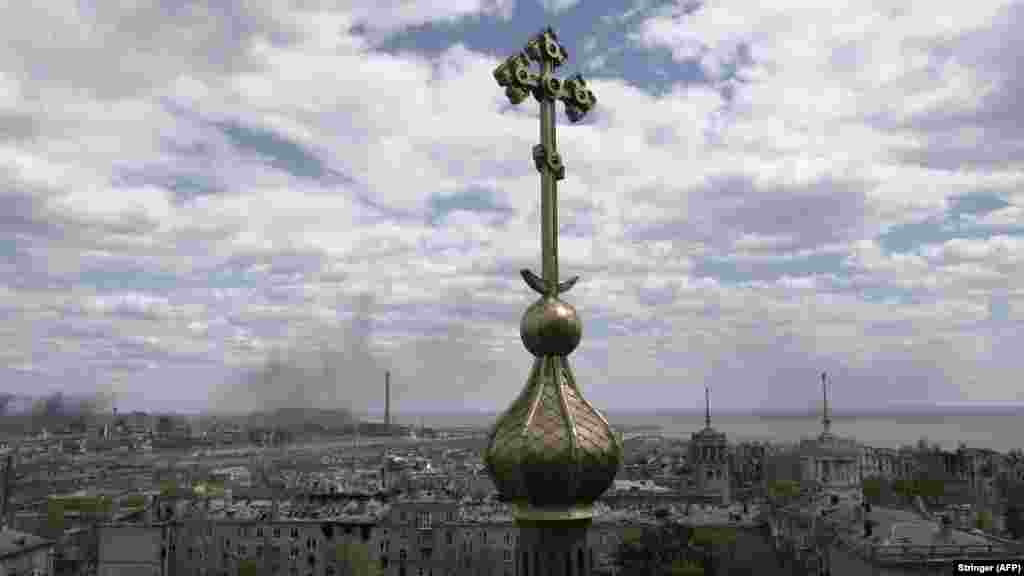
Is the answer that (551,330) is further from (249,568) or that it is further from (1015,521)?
(1015,521)

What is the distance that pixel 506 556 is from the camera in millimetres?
72125

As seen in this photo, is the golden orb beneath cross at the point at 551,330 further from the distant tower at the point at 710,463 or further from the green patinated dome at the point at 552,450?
the distant tower at the point at 710,463

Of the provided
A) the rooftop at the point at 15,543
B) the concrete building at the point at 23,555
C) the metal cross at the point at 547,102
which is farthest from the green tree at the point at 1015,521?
the metal cross at the point at 547,102

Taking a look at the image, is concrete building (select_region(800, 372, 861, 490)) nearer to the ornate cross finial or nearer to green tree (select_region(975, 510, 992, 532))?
green tree (select_region(975, 510, 992, 532))

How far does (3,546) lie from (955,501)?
95337 mm

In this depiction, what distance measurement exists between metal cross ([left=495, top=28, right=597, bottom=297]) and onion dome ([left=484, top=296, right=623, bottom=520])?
40 centimetres

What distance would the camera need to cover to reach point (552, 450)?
368 inches

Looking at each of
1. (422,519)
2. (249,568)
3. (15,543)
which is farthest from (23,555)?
(422,519)

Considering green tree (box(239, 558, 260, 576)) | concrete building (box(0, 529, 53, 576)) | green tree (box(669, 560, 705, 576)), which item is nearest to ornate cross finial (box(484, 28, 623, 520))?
green tree (box(669, 560, 705, 576))

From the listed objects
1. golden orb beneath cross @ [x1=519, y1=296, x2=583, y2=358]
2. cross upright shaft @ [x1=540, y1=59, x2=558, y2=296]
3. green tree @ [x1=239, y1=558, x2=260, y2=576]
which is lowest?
green tree @ [x1=239, y1=558, x2=260, y2=576]

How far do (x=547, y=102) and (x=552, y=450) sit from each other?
407 centimetres

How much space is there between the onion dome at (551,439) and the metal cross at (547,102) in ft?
1.32

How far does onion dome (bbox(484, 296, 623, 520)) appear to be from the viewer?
371 inches

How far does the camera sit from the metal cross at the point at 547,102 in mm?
10172
